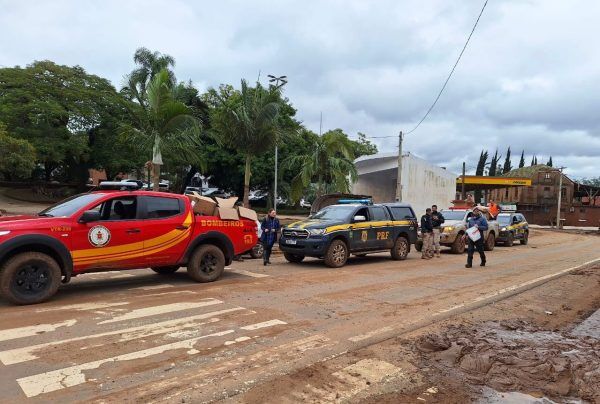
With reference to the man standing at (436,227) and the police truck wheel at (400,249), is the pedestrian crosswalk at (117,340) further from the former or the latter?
the man standing at (436,227)

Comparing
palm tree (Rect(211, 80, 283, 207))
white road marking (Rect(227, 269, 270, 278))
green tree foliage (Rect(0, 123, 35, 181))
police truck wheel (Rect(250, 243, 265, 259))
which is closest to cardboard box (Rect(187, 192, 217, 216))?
white road marking (Rect(227, 269, 270, 278))

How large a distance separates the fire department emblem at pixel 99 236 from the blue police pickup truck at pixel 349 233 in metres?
5.76

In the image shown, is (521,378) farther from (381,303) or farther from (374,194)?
(374,194)

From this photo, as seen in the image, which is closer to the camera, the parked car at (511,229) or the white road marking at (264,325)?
the white road marking at (264,325)

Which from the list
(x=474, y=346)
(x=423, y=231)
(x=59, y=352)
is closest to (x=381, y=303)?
(x=474, y=346)

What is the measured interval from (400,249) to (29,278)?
35.1 feet

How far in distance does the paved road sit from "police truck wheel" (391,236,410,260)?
3.71 m

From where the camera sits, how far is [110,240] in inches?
318

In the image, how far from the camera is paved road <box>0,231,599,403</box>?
4.43m

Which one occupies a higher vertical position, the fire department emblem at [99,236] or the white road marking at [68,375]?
the fire department emblem at [99,236]

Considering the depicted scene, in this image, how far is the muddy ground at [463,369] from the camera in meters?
4.37

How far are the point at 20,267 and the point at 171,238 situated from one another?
101 inches

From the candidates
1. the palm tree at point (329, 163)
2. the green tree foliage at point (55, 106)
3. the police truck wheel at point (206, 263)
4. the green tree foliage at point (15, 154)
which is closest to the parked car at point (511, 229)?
the palm tree at point (329, 163)

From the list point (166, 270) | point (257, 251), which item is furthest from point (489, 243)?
point (166, 270)
